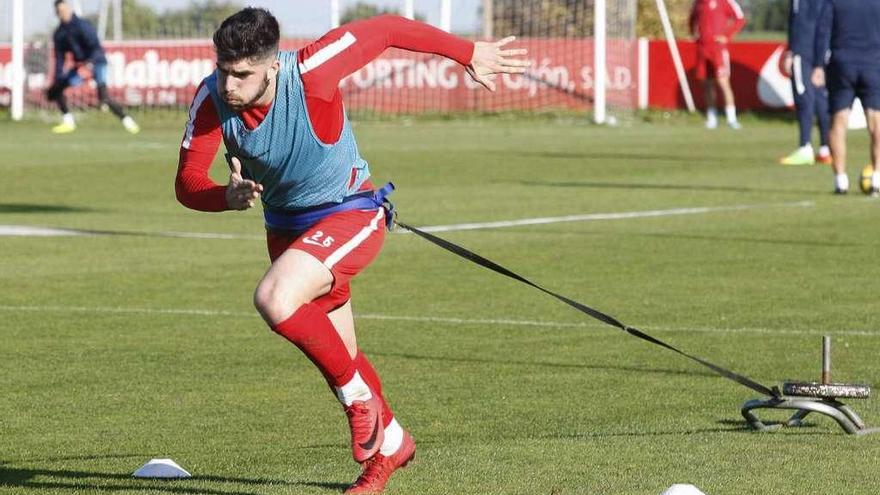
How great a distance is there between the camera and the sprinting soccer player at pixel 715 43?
37.5 metres

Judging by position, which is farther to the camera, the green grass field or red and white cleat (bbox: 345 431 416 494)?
the green grass field

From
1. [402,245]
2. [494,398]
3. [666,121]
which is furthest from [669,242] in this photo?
[666,121]

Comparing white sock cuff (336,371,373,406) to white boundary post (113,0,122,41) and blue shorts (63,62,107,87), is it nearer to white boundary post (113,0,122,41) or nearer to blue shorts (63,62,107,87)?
blue shorts (63,62,107,87)

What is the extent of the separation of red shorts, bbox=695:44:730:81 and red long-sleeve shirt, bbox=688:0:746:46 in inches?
4.7

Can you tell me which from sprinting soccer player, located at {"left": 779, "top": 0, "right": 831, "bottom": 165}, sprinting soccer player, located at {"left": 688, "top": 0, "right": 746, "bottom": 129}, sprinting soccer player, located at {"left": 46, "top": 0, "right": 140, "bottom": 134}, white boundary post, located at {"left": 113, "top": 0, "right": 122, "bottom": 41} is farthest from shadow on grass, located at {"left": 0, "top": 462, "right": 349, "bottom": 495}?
white boundary post, located at {"left": 113, "top": 0, "right": 122, "bottom": 41}

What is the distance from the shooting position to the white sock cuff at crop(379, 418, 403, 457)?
696cm

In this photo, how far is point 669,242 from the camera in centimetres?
1628

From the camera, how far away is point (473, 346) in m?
10.8

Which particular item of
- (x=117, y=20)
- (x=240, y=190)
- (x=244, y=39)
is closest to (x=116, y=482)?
(x=240, y=190)

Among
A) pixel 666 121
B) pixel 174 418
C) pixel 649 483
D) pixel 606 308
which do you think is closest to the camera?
pixel 649 483

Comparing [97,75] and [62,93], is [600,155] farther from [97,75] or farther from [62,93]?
[62,93]

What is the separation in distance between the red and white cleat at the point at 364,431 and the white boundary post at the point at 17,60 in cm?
3444

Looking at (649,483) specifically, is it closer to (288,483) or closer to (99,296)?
(288,483)

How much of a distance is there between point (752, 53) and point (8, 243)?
26.8m
